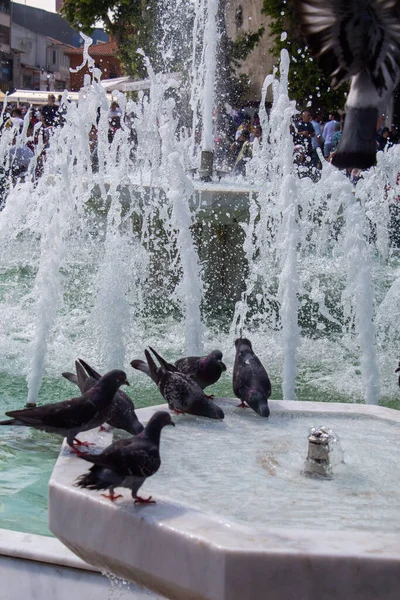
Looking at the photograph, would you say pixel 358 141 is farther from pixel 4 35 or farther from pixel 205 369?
pixel 4 35

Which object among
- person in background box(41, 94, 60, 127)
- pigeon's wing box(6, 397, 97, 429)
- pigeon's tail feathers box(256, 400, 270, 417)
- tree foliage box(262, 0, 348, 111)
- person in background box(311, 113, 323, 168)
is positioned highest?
tree foliage box(262, 0, 348, 111)

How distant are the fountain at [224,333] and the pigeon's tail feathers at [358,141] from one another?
0.94 metres

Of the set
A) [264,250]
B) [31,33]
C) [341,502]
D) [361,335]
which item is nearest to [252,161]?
[264,250]

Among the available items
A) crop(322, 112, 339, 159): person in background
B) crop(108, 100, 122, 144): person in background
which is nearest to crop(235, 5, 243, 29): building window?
crop(108, 100, 122, 144): person in background

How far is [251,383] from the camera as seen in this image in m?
3.63

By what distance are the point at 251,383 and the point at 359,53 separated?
126cm

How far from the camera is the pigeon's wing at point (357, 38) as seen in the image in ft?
10.3

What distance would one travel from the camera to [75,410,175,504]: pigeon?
8.16 feet

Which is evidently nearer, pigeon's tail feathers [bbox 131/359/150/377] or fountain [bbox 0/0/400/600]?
fountain [bbox 0/0/400/600]

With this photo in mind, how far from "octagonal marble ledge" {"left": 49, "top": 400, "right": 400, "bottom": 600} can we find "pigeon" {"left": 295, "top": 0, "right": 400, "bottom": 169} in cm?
125

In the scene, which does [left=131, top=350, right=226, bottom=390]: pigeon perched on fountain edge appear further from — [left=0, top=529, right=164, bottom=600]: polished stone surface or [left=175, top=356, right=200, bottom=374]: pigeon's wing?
[left=0, top=529, right=164, bottom=600]: polished stone surface

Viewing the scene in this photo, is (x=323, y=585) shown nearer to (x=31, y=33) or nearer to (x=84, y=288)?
(x=84, y=288)

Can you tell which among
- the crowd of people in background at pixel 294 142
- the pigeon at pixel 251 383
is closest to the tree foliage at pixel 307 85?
the crowd of people in background at pixel 294 142

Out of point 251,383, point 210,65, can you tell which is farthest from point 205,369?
point 210,65
